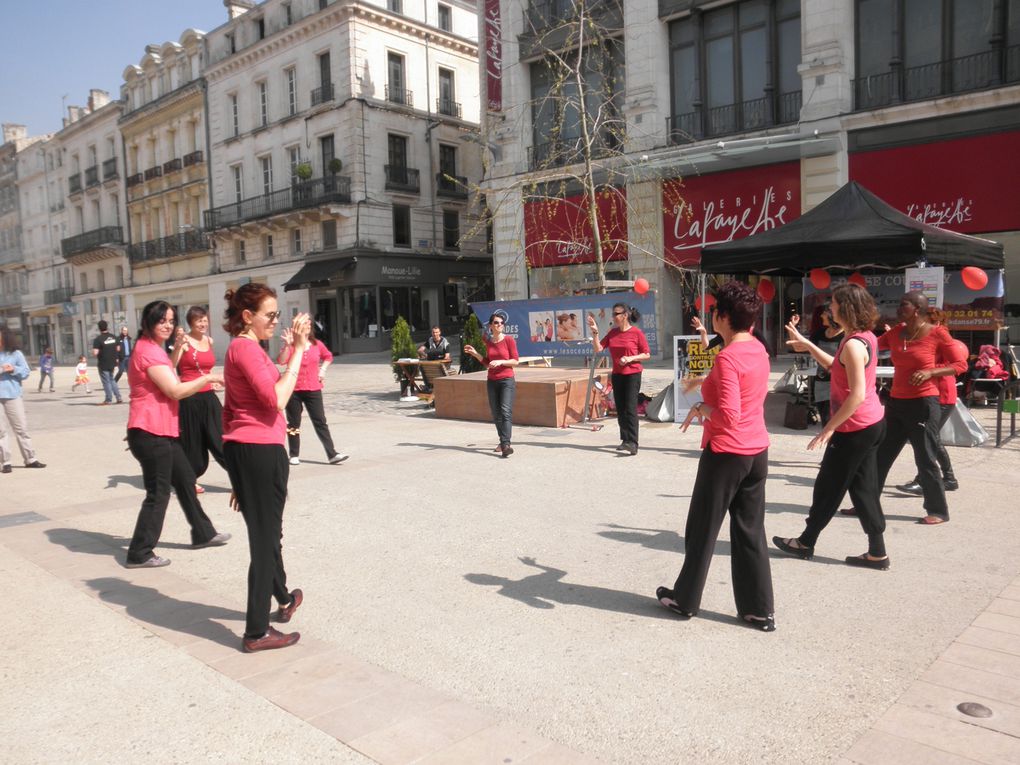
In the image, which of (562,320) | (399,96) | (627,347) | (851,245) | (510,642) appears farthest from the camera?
(399,96)

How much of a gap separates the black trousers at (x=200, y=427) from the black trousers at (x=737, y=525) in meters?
4.25

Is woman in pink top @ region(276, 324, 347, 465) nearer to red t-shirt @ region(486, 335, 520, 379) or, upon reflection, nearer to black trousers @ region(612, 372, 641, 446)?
red t-shirt @ region(486, 335, 520, 379)

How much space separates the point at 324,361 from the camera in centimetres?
984

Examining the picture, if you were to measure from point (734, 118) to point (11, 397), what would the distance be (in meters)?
17.3

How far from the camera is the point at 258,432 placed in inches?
146

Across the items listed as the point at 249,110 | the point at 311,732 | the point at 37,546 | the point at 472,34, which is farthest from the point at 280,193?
the point at 311,732

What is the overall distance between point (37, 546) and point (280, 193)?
105ft

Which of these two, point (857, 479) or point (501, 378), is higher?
point (501, 378)

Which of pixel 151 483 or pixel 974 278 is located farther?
pixel 974 278

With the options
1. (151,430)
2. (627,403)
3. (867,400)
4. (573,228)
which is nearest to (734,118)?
(573,228)

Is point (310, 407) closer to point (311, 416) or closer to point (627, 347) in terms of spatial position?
point (311, 416)

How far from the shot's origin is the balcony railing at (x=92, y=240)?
1880 inches

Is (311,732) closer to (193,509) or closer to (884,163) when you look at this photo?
(193,509)

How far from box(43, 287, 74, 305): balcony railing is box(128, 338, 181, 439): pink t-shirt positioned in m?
56.1
